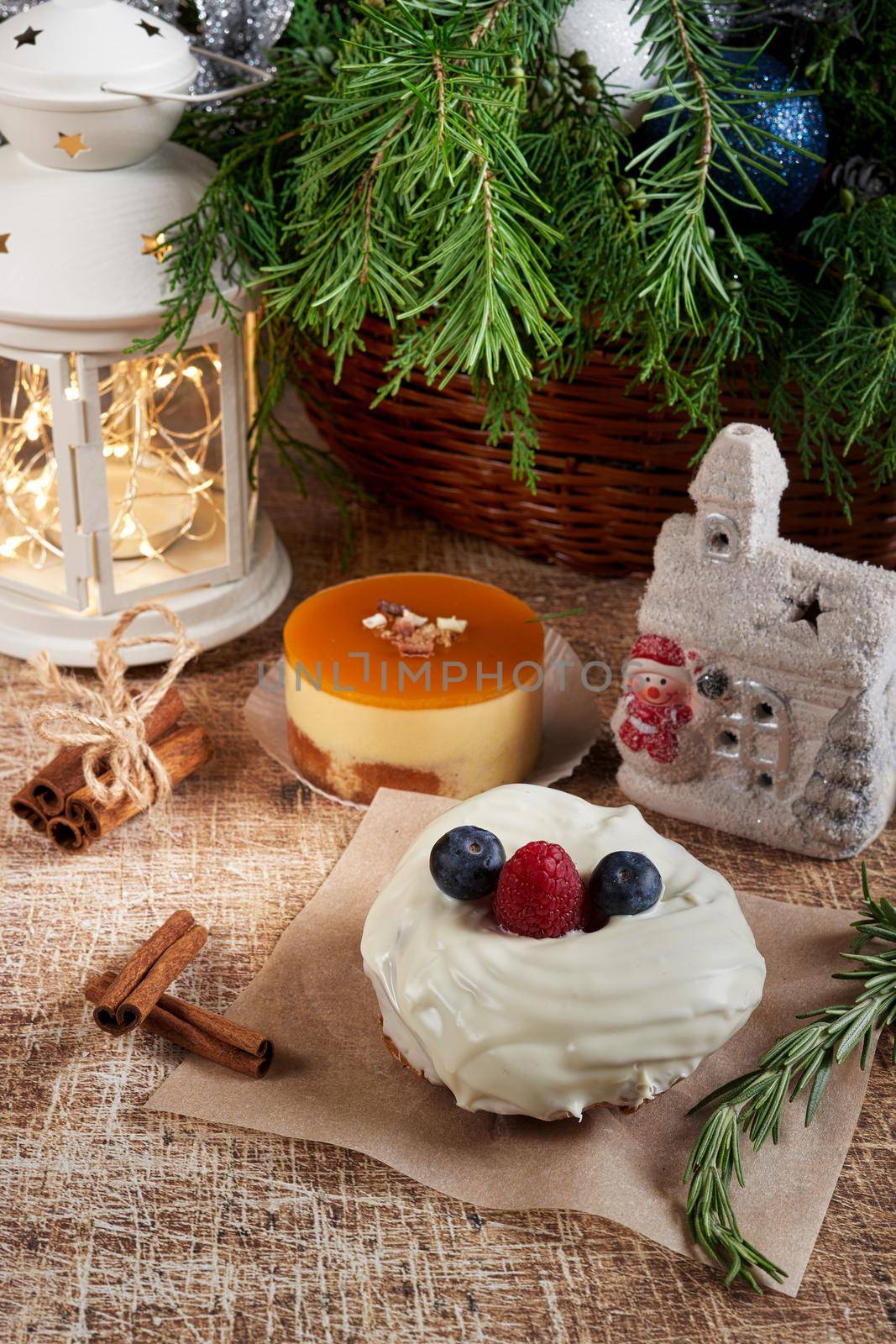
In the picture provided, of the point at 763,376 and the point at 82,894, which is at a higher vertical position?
the point at 763,376

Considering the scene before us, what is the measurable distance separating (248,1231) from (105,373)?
1.94 ft

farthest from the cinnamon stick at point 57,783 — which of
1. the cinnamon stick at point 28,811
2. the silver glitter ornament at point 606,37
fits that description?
the silver glitter ornament at point 606,37

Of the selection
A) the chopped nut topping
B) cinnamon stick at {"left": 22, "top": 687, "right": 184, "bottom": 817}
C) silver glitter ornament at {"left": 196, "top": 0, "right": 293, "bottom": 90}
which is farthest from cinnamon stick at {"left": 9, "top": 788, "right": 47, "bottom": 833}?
silver glitter ornament at {"left": 196, "top": 0, "right": 293, "bottom": 90}

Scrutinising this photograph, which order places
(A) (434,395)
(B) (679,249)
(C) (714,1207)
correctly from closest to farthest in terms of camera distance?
1. (C) (714,1207)
2. (B) (679,249)
3. (A) (434,395)

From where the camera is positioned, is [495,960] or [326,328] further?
[326,328]

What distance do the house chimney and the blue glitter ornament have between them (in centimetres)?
18

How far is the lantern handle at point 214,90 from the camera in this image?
2.81 ft

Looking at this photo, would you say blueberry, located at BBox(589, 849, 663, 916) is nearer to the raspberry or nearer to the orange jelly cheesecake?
the raspberry

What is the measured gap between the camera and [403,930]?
674 millimetres

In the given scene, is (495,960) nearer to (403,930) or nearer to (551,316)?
(403,930)

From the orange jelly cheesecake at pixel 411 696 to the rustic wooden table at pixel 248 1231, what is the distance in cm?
11

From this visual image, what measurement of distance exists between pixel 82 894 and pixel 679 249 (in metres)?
0.52

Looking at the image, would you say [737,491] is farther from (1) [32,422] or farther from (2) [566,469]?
(1) [32,422]

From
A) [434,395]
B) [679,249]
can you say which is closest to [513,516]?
[434,395]
